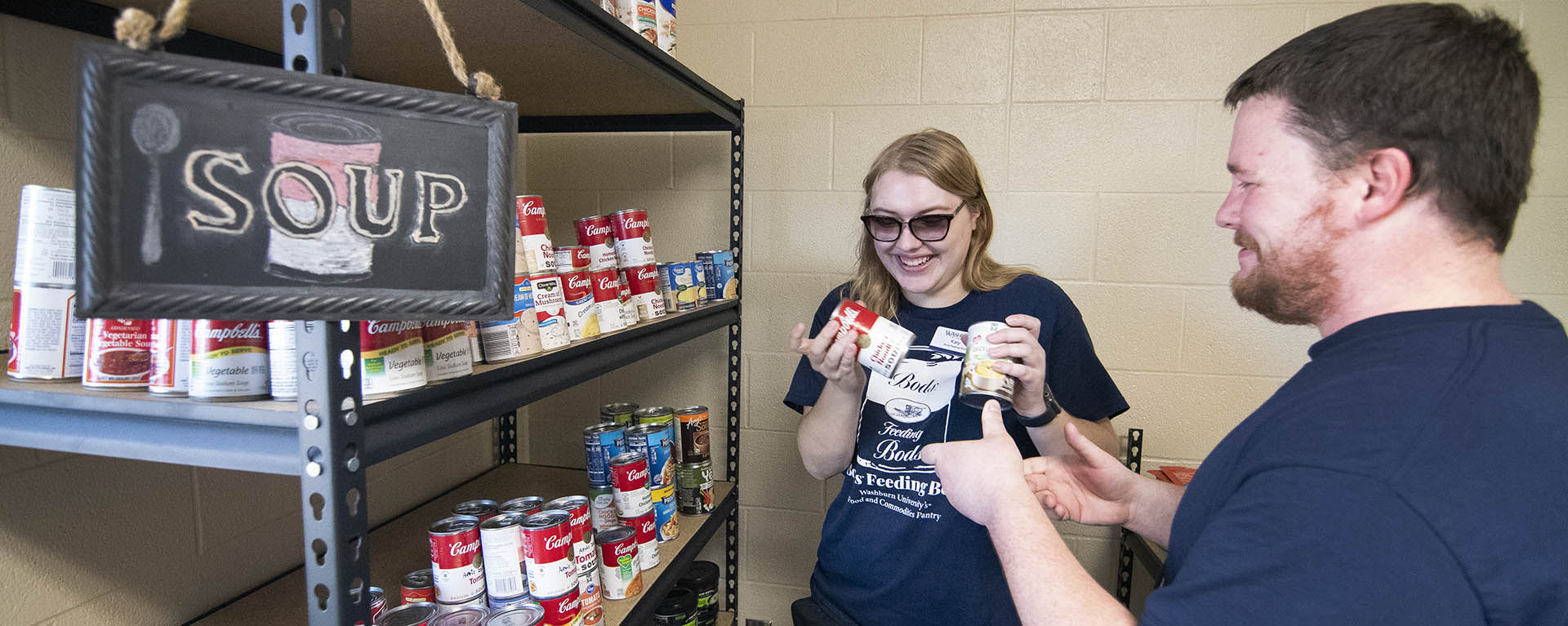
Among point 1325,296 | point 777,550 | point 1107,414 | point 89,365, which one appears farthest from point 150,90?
point 777,550

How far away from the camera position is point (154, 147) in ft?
1.82

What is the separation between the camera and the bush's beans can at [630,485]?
149 centimetres

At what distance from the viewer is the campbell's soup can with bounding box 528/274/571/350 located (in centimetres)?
114

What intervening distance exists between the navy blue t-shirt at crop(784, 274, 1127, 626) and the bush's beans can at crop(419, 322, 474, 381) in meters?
0.88

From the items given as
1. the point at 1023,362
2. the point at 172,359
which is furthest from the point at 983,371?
the point at 172,359

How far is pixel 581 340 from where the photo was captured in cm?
125

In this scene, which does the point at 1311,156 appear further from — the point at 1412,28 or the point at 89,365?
the point at 89,365

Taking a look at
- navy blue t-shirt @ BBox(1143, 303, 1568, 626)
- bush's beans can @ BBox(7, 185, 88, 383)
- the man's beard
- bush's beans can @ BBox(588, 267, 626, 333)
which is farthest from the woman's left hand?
bush's beans can @ BBox(7, 185, 88, 383)

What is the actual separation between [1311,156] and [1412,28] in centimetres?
15

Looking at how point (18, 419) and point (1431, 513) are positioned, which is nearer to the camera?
point (1431, 513)

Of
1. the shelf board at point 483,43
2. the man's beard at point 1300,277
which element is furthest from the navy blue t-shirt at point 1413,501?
the shelf board at point 483,43

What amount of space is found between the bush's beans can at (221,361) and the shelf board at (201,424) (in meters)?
0.01

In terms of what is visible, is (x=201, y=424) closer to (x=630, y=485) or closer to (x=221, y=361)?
(x=221, y=361)

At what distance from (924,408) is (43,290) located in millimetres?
1378
